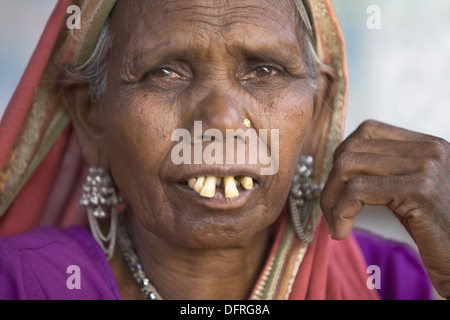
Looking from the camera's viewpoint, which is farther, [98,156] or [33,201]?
[33,201]

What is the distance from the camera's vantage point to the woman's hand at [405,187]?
5.83 ft

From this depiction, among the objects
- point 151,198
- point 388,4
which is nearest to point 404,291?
point 151,198

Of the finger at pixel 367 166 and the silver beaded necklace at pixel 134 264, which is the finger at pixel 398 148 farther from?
the silver beaded necklace at pixel 134 264

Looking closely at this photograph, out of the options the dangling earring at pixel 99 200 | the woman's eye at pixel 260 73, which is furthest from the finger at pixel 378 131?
the dangling earring at pixel 99 200

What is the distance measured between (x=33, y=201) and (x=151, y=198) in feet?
2.39

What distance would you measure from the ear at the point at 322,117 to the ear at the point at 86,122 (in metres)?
0.83

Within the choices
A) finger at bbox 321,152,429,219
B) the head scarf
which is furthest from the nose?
the head scarf

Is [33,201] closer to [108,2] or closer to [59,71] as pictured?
[59,71]

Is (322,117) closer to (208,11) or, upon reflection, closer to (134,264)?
(208,11)

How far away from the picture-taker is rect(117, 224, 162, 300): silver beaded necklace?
209cm

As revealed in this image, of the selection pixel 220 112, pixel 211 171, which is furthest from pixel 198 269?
pixel 220 112

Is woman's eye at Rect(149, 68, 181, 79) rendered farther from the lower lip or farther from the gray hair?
the lower lip

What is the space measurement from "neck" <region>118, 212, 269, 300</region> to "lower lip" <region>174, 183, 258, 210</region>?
A: 0.31 m
